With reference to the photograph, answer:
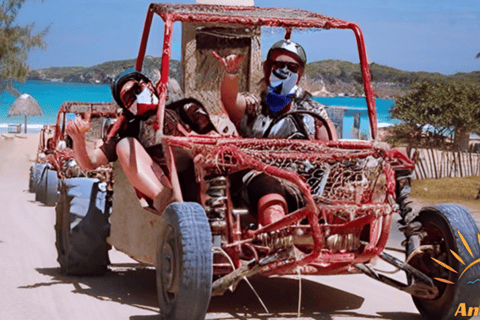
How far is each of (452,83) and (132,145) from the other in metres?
32.2

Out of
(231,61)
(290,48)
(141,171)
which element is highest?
(290,48)

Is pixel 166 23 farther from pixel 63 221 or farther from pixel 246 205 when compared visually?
pixel 63 221

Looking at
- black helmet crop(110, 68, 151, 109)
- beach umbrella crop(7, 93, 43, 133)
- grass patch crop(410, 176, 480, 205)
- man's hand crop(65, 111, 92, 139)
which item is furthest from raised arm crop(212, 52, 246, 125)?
beach umbrella crop(7, 93, 43, 133)

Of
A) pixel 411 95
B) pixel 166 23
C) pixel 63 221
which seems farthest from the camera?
pixel 411 95

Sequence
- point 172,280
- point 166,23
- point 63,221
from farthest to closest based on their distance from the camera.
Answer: point 63,221, point 166,23, point 172,280

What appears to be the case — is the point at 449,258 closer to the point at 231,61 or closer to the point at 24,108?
the point at 231,61

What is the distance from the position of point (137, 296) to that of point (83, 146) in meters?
1.31

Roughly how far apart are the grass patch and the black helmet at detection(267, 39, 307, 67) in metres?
11.4

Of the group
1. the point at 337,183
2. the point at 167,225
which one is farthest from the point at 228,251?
the point at 337,183

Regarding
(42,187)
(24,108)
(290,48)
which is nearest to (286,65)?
(290,48)

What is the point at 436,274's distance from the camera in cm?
669

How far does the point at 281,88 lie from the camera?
7711 mm

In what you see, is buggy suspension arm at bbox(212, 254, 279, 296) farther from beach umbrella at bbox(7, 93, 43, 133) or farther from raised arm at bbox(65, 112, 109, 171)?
beach umbrella at bbox(7, 93, 43, 133)

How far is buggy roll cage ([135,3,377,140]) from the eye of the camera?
7.18 metres
